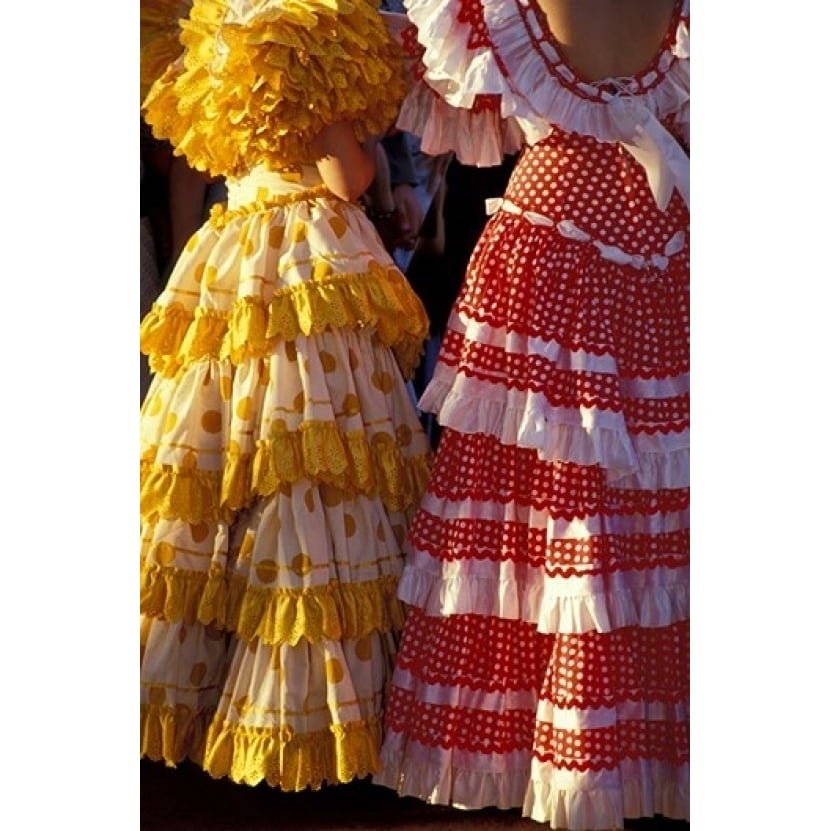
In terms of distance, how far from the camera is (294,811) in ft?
11.4

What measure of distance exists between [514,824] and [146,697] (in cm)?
85

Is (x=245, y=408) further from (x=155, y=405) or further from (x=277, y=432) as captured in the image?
(x=155, y=405)

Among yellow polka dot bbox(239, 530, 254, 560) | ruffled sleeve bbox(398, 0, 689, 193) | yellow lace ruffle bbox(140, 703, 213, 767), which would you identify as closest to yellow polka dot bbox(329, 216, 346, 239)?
ruffled sleeve bbox(398, 0, 689, 193)

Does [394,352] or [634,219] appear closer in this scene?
[634,219]

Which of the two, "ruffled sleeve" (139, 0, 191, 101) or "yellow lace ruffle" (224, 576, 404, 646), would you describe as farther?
"ruffled sleeve" (139, 0, 191, 101)

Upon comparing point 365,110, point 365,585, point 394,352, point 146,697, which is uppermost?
point 365,110

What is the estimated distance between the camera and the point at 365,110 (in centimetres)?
346

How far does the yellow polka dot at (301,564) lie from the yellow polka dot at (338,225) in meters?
0.70

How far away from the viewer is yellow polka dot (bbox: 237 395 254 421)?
11.3ft

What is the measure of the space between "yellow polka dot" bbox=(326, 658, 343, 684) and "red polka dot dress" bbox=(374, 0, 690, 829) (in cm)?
17

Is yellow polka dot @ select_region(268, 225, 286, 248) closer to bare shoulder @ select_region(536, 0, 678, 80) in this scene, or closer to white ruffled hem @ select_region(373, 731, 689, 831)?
bare shoulder @ select_region(536, 0, 678, 80)

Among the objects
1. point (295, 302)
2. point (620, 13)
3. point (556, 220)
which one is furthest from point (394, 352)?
point (620, 13)

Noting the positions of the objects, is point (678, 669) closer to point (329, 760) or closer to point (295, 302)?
point (329, 760)

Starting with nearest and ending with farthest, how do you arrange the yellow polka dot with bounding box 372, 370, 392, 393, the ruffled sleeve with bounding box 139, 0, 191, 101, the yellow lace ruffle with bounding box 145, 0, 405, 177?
the yellow lace ruffle with bounding box 145, 0, 405, 177
the yellow polka dot with bounding box 372, 370, 392, 393
the ruffled sleeve with bounding box 139, 0, 191, 101
